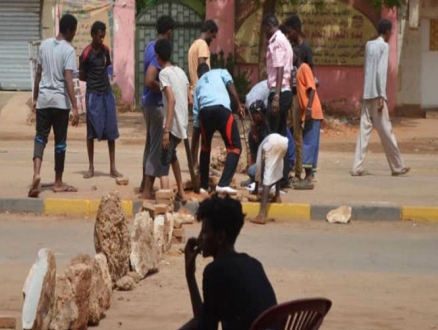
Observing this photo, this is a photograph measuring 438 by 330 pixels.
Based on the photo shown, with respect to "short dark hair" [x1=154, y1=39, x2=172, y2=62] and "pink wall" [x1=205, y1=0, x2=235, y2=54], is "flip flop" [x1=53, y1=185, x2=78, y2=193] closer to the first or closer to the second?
"short dark hair" [x1=154, y1=39, x2=172, y2=62]

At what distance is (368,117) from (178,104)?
343cm

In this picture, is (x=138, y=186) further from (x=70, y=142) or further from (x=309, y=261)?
(x=70, y=142)

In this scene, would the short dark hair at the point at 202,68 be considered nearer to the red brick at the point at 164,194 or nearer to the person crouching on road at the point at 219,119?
the person crouching on road at the point at 219,119

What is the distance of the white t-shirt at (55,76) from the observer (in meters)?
12.1

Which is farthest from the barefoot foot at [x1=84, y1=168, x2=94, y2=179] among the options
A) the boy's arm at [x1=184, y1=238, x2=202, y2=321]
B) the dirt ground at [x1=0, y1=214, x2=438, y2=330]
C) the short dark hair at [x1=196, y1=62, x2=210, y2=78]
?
the boy's arm at [x1=184, y1=238, x2=202, y2=321]

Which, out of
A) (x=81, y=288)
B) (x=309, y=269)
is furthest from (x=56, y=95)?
(x=81, y=288)

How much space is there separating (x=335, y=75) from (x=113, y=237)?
54.7 feet

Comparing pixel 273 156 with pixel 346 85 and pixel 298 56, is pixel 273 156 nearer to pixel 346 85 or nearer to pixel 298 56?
pixel 298 56

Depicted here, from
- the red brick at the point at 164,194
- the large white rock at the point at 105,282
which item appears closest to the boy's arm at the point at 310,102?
the red brick at the point at 164,194

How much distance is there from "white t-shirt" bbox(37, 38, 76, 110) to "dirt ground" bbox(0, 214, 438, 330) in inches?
47.7

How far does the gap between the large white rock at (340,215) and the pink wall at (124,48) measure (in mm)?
13785

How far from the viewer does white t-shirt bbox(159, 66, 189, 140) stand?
37.7ft

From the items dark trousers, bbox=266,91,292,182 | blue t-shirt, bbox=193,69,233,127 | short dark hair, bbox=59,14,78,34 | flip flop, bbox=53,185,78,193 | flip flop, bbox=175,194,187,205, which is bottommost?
flip flop, bbox=53,185,78,193

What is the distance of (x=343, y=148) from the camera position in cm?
2000
